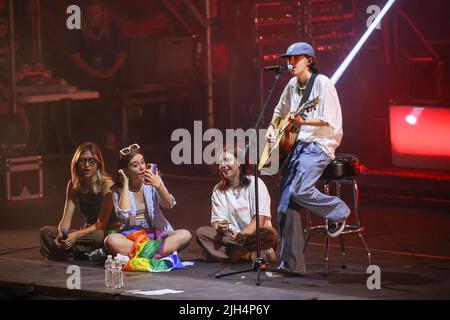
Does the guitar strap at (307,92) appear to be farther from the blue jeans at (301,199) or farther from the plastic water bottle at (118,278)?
the plastic water bottle at (118,278)

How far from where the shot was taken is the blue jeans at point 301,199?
8938mm

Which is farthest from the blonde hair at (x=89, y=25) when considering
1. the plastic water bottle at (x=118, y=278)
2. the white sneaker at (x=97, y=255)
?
the plastic water bottle at (x=118, y=278)

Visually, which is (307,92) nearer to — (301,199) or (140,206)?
(301,199)

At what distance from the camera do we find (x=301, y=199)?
8953 millimetres

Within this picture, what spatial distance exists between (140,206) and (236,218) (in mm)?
860

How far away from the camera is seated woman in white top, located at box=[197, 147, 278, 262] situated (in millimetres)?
9688

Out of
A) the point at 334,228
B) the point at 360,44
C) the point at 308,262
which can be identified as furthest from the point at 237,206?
the point at 360,44

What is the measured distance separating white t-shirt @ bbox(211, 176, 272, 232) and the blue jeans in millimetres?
676

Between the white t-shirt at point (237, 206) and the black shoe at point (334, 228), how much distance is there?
779 mm

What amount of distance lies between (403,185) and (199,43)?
189 inches

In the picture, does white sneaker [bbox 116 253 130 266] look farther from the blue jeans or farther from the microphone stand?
the blue jeans
